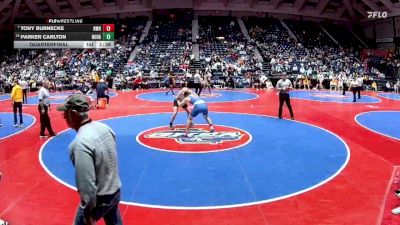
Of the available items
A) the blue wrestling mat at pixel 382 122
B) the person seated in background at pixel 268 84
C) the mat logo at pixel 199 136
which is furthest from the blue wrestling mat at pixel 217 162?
the person seated in background at pixel 268 84

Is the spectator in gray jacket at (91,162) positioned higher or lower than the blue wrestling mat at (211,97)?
higher

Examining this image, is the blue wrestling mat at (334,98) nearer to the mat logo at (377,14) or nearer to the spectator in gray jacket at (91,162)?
the mat logo at (377,14)

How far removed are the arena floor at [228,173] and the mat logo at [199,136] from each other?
0.03m

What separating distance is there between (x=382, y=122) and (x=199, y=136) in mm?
7141

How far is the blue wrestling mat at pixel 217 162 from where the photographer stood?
636 cm

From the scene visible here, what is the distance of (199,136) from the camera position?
11.0 meters

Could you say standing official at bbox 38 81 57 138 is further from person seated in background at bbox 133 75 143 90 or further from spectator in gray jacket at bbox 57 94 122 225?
person seated in background at bbox 133 75 143 90

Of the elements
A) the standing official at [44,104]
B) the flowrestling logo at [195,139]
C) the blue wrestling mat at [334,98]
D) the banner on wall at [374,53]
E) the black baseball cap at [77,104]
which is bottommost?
the flowrestling logo at [195,139]

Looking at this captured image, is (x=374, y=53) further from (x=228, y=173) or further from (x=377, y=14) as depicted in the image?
(x=228, y=173)

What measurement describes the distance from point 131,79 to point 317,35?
22302mm
